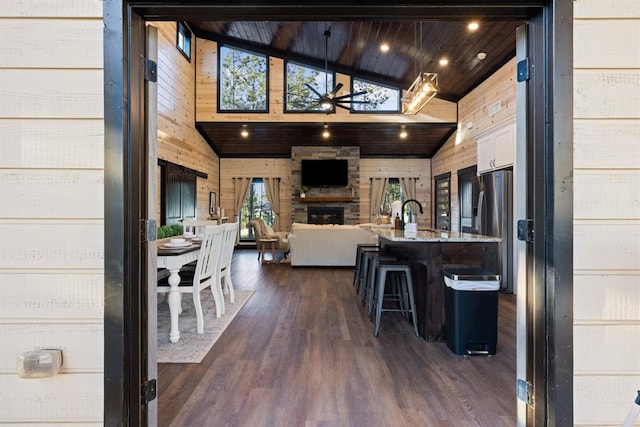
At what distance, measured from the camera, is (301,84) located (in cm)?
823

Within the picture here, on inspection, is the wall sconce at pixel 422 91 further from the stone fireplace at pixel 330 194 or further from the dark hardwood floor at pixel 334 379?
the stone fireplace at pixel 330 194

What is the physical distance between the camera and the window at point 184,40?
7.01 meters

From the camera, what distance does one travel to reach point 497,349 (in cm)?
271

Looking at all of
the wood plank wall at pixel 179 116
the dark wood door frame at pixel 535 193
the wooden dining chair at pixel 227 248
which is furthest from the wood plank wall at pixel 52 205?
the wood plank wall at pixel 179 116

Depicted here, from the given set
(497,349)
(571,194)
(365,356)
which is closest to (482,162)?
(497,349)

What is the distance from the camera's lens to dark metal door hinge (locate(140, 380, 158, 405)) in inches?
55.7

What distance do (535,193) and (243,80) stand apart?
8.15 meters

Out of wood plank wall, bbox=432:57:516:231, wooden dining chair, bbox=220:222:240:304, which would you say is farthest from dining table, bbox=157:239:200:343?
wood plank wall, bbox=432:57:516:231

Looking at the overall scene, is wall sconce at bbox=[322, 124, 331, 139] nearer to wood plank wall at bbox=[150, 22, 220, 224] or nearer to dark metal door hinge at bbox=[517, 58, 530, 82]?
wood plank wall at bbox=[150, 22, 220, 224]

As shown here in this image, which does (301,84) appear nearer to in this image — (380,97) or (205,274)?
(380,97)

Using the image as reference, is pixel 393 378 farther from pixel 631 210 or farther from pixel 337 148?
pixel 337 148

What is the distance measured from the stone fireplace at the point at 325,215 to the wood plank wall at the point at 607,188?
26.5ft

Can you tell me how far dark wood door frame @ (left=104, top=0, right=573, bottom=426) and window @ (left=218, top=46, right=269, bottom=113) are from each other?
718cm

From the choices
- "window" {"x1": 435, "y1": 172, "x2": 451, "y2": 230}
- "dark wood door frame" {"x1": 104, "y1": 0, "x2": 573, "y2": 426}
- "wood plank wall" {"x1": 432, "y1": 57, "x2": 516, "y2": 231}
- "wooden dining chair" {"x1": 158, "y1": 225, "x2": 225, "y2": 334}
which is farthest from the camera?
"window" {"x1": 435, "y1": 172, "x2": 451, "y2": 230}
